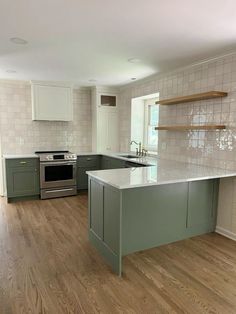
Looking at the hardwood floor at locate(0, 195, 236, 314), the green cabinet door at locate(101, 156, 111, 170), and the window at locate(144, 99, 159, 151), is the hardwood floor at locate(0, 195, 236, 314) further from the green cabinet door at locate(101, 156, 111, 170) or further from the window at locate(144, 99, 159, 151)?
the window at locate(144, 99, 159, 151)

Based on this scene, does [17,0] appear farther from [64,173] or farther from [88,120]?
[88,120]

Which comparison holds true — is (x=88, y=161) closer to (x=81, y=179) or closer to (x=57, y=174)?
(x=81, y=179)

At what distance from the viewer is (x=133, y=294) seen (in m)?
2.02

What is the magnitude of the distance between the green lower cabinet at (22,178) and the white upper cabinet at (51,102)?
996 mm

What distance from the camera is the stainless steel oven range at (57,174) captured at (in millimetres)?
4645

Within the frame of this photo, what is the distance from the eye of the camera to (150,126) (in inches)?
205

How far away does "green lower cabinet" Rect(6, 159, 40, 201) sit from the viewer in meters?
4.49

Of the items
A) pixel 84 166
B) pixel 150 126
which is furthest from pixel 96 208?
pixel 150 126

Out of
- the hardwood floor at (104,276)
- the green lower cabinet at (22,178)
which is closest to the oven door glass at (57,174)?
the green lower cabinet at (22,178)

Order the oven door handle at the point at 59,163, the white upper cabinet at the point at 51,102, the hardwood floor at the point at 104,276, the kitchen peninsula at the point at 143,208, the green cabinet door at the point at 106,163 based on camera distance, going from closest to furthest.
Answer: the hardwood floor at the point at 104,276, the kitchen peninsula at the point at 143,208, the oven door handle at the point at 59,163, the white upper cabinet at the point at 51,102, the green cabinet door at the point at 106,163

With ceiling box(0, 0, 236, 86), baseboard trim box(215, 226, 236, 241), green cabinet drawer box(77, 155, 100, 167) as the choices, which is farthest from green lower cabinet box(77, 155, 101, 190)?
baseboard trim box(215, 226, 236, 241)

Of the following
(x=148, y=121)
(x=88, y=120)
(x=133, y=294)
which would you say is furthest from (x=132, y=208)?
(x=88, y=120)

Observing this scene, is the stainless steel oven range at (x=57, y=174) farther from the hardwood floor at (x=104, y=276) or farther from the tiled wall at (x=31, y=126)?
the hardwood floor at (x=104, y=276)

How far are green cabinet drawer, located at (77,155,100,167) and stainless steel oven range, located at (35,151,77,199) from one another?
0.69 ft
